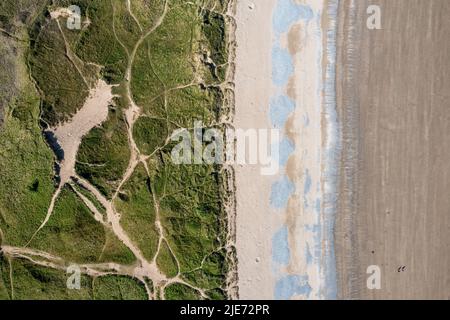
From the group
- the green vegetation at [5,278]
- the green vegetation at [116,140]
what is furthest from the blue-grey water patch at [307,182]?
the green vegetation at [5,278]

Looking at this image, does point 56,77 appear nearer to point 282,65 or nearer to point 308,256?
point 282,65

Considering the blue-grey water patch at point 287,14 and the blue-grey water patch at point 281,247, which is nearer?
the blue-grey water patch at point 287,14

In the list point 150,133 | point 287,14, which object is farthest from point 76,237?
point 287,14

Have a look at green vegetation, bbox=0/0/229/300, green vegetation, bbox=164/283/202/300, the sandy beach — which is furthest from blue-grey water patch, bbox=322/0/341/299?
green vegetation, bbox=164/283/202/300

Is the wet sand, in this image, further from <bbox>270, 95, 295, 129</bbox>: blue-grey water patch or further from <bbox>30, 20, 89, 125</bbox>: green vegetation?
<bbox>30, 20, 89, 125</bbox>: green vegetation

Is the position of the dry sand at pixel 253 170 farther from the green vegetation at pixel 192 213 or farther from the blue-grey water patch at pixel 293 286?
the green vegetation at pixel 192 213
